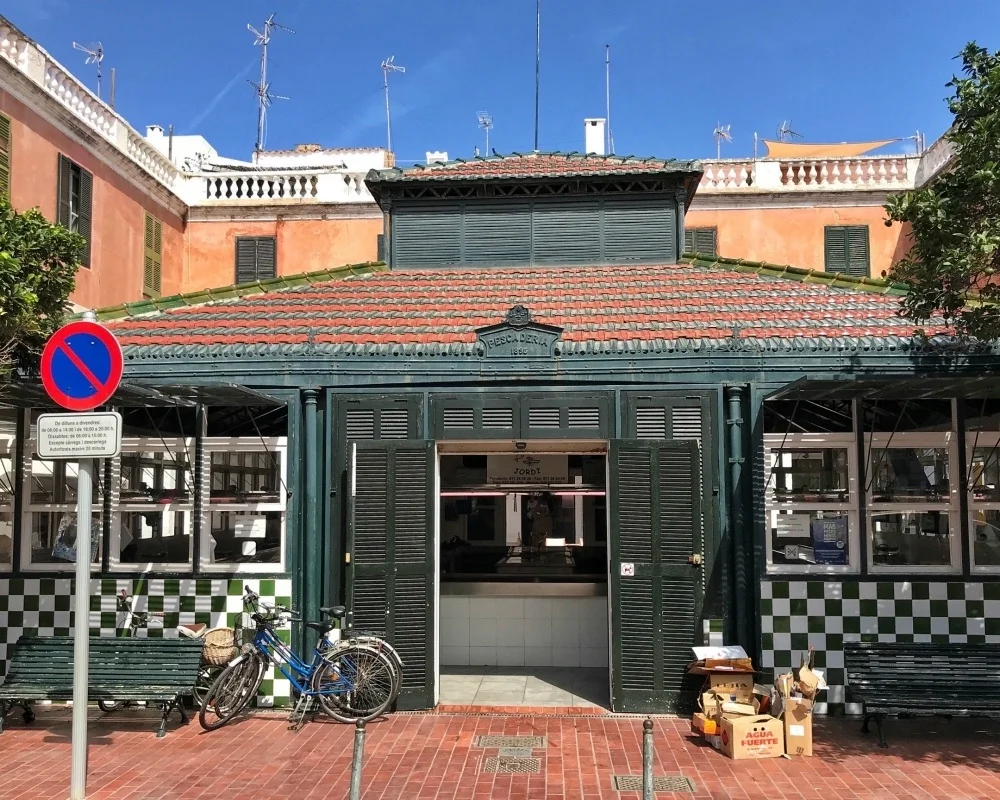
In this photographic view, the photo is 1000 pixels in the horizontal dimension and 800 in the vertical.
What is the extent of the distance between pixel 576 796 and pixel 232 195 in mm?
17038

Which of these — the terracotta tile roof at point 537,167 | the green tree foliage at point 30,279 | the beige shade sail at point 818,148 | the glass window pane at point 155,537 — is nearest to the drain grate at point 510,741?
the glass window pane at point 155,537

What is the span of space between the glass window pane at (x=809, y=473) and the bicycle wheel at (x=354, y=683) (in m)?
4.18

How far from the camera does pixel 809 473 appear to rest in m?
8.24

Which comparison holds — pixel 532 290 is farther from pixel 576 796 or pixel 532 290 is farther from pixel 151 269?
pixel 151 269

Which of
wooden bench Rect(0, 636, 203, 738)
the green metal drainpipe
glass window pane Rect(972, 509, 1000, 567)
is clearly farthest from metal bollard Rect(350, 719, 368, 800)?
glass window pane Rect(972, 509, 1000, 567)

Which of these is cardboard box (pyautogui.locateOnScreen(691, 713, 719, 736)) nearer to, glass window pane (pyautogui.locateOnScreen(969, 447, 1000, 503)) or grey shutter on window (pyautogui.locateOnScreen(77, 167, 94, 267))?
glass window pane (pyautogui.locateOnScreen(969, 447, 1000, 503))

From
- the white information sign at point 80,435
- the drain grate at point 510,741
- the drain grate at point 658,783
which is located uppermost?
the white information sign at point 80,435

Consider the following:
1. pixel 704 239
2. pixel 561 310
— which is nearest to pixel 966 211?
pixel 561 310

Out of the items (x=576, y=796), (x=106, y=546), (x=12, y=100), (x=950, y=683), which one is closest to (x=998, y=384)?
(x=950, y=683)

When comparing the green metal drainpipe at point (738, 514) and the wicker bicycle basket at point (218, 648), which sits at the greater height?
the green metal drainpipe at point (738, 514)

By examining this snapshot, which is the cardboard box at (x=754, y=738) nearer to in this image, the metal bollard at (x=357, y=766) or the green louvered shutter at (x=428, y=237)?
the metal bollard at (x=357, y=766)

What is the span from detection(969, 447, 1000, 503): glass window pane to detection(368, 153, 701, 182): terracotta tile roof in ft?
17.2

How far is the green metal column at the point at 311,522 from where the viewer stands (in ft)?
27.0

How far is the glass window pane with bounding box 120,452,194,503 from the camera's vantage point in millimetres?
8609
